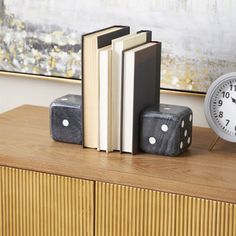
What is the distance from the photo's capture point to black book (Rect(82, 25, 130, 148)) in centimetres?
168

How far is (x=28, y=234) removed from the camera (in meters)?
1.74

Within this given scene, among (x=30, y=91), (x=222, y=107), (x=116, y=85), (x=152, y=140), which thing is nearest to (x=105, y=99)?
(x=116, y=85)

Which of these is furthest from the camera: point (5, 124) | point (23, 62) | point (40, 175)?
point (23, 62)

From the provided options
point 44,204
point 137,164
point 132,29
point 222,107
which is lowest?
point 44,204

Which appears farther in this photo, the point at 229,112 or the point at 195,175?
the point at 229,112

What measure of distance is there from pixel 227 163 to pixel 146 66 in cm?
29

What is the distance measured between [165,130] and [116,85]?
152 millimetres

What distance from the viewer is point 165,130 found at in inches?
65.1

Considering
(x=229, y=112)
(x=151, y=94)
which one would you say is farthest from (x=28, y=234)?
(x=229, y=112)

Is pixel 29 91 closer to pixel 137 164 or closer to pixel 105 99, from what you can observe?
pixel 105 99

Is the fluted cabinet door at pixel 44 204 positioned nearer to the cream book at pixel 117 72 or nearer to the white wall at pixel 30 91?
the cream book at pixel 117 72

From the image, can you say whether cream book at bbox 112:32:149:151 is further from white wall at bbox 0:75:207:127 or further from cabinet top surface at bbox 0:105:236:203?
white wall at bbox 0:75:207:127

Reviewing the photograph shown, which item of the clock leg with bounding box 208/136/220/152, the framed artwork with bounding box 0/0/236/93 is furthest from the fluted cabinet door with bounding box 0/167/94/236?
the framed artwork with bounding box 0/0/236/93

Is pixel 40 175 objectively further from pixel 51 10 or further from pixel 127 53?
pixel 51 10
